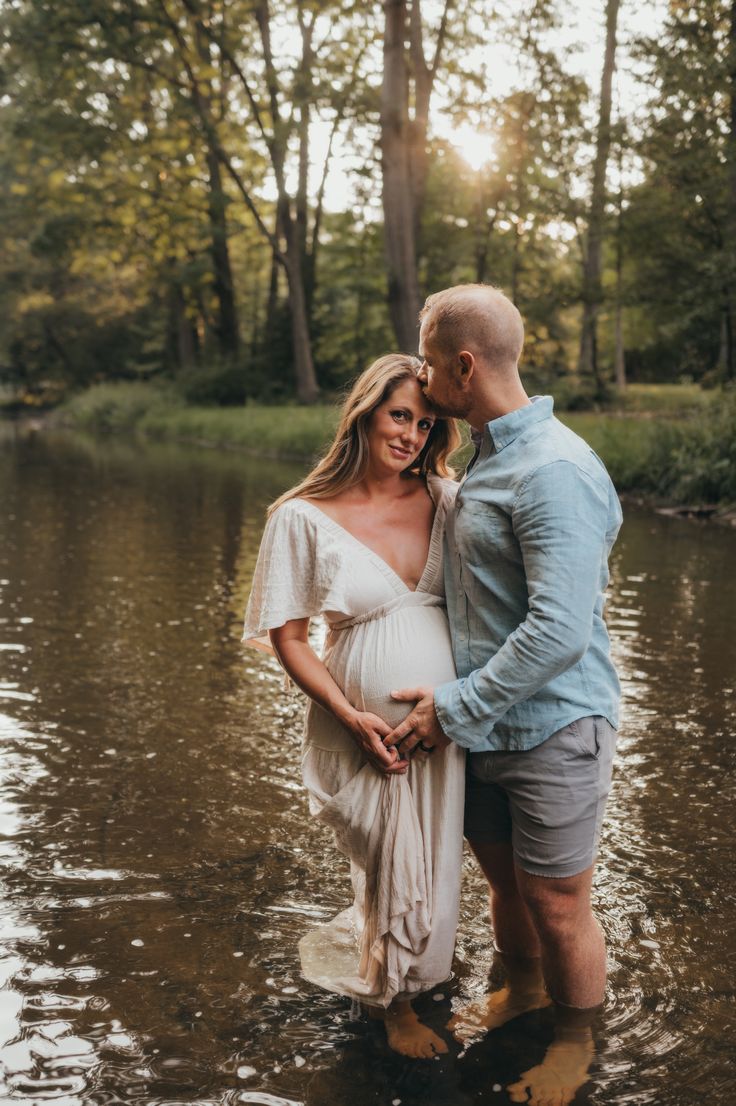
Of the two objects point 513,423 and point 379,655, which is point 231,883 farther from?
point 513,423

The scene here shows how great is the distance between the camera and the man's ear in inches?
115

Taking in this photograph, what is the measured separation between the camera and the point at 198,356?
144 feet

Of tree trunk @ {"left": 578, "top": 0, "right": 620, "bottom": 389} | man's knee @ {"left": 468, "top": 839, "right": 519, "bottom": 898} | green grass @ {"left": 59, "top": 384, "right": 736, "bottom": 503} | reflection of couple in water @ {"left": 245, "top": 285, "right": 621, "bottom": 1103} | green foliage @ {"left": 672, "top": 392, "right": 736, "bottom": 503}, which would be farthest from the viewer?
tree trunk @ {"left": 578, "top": 0, "right": 620, "bottom": 389}

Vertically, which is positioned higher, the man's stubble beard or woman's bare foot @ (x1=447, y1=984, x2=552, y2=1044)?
the man's stubble beard

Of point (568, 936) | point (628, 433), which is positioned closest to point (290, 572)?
point (568, 936)

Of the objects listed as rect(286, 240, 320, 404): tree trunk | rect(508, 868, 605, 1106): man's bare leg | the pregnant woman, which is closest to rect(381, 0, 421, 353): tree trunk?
rect(286, 240, 320, 404): tree trunk

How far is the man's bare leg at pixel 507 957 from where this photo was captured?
3457 mm

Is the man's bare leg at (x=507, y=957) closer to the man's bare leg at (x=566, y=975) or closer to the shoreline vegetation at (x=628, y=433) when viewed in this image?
the man's bare leg at (x=566, y=975)

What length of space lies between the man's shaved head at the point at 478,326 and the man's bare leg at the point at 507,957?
1.47 meters

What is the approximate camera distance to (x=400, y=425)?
10.8ft

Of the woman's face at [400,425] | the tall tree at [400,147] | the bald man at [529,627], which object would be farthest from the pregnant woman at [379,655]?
the tall tree at [400,147]

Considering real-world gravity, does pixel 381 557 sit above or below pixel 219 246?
below

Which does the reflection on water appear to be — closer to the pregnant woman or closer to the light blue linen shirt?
the pregnant woman

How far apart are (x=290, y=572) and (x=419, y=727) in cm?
60
